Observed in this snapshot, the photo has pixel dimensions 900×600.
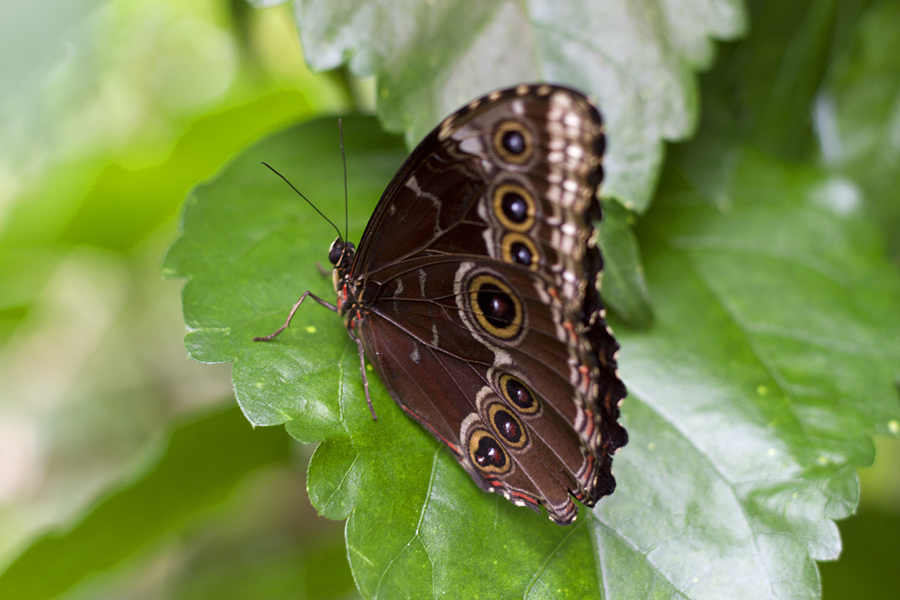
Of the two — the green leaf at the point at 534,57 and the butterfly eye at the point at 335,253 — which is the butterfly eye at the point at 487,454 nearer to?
the butterfly eye at the point at 335,253

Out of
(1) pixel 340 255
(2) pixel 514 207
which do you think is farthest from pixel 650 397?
(1) pixel 340 255

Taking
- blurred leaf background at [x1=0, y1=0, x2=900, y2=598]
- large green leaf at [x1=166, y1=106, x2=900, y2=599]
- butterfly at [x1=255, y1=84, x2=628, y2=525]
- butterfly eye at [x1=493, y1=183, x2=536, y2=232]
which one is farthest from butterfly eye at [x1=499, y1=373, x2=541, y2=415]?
blurred leaf background at [x1=0, y1=0, x2=900, y2=598]

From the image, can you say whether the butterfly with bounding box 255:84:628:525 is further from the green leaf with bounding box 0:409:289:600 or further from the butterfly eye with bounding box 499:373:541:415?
the green leaf with bounding box 0:409:289:600

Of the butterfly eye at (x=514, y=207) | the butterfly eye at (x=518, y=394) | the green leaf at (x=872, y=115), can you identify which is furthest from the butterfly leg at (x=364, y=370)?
the green leaf at (x=872, y=115)

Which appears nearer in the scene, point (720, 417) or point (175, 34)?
point (720, 417)

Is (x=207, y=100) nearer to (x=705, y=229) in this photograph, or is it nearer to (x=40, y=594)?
(x=40, y=594)

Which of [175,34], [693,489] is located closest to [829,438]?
[693,489]

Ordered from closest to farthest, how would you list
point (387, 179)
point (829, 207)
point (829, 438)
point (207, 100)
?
point (829, 438)
point (387, 179)
point (829, 207)
point (207, 100)
